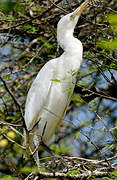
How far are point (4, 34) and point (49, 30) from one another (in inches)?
19.4

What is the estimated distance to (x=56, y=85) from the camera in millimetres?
2516

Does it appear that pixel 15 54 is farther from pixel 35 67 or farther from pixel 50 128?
pixel 50 128

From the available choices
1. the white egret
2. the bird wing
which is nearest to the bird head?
the white egret

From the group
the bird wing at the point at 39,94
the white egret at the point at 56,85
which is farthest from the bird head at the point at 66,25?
the bird wing at the point at 39,94

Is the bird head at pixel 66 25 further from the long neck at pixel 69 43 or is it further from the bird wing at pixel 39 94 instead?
the bird wing at pixel 39 94

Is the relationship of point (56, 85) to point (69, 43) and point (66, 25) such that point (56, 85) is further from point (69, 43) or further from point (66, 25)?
point (66, 25)

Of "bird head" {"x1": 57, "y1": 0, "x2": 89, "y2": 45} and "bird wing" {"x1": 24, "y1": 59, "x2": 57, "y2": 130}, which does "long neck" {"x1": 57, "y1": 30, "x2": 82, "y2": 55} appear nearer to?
"bird head" {"x1": 57, "y1": 0, "x2": 89, "y2": 45}

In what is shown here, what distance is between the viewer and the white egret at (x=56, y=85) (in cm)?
245

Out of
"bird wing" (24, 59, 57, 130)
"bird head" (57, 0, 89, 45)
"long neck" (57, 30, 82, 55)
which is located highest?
"bird head" (57, 0, 89, 45)

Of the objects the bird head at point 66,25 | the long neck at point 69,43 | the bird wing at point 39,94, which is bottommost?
the bird wing at point 39,94

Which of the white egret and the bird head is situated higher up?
the bird head

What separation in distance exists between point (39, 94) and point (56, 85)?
0.21 metres

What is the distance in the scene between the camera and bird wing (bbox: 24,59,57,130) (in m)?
2.57

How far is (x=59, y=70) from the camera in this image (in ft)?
8.20
